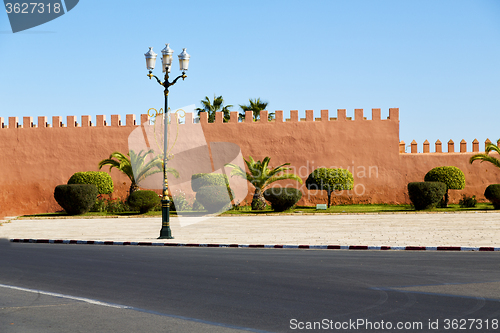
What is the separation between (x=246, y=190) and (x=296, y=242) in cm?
1849

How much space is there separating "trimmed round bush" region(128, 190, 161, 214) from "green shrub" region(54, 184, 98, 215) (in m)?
2.35

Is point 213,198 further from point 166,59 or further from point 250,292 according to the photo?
point 250,292

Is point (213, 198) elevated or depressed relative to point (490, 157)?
depressed

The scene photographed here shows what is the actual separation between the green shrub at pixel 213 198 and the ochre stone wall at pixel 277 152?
12.5 feet

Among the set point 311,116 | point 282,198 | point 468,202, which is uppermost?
point 311,116

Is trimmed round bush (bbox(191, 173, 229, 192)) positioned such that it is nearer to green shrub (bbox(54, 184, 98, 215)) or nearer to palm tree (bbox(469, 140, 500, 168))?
green shrub (bbox(54, 184, 98, 215))

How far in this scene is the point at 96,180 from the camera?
31.8 m

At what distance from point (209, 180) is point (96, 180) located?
270 inches

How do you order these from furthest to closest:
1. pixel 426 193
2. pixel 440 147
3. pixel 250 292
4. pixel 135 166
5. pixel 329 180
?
pixel 440 147
pixel 135 166
pixel 329 180
pixel 426 193
pixel 250 292

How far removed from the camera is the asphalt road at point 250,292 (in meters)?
5.84

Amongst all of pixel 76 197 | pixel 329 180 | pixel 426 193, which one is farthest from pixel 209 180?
pixel 426 193

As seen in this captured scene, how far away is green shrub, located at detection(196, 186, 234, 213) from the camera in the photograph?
95.5 feet

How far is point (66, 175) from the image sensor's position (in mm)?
35344

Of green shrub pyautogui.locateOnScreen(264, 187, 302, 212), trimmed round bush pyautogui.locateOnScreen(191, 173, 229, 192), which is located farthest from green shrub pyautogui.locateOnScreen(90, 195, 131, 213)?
green shrub pyautogui.locateOnScreen(264, 187, 302, 212)
